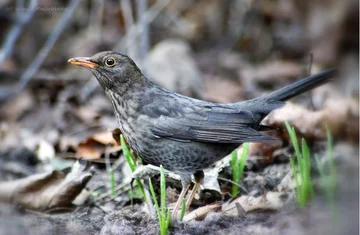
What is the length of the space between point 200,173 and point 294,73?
18.9 ft

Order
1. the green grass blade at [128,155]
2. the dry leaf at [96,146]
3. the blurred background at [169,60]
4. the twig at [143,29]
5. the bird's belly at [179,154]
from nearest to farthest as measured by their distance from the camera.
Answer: the bird's belly at [179,154]
the green grass blade at [128,155]
the dry leaf at [96,146]
the blurred background at [169,60]
the twig at [143,29]

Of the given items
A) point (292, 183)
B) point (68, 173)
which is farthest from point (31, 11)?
point (292, 183)

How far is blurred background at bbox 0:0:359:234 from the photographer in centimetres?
799

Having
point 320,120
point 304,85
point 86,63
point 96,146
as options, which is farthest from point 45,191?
point 320,120

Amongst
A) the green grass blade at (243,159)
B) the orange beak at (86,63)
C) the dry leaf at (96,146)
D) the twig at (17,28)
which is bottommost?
the dry leaf at (96,146)

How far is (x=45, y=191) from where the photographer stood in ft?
20.7

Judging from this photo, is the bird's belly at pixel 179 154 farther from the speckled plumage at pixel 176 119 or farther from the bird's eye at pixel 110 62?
the bird's eye at pixel 110 62

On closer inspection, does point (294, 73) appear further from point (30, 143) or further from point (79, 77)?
point (30, 143)

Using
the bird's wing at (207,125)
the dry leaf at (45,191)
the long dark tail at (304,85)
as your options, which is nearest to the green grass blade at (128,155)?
the bird's wing at (207,125)

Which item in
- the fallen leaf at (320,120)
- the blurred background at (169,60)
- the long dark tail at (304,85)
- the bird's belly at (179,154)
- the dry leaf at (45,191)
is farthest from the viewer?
the blurred background at (169,60)

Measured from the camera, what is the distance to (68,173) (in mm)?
6578

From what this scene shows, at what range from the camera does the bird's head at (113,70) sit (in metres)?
6.05

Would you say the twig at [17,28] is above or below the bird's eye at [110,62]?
above

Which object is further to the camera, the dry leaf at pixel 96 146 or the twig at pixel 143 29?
the twig at pixel 143 29
